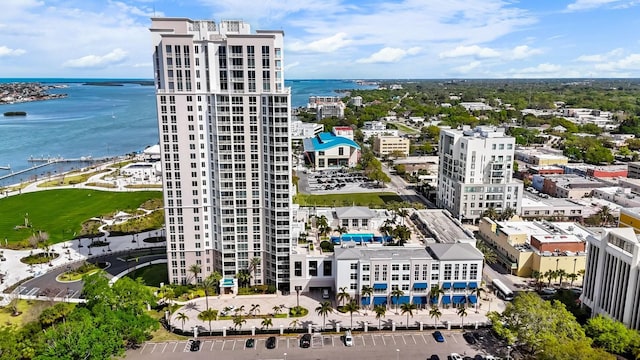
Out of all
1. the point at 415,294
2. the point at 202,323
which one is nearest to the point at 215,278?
the point at 202,323

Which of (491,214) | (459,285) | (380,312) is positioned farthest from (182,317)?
(491,214)

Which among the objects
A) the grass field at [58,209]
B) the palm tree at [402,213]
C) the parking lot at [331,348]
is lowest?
the parking lot at [331,348]

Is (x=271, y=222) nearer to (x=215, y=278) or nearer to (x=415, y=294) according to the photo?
(x=215, y=278)

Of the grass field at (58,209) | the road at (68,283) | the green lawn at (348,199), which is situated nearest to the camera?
the road at (68,283)

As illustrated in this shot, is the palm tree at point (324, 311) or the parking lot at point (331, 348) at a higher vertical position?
the palm tree at point (324, 311)

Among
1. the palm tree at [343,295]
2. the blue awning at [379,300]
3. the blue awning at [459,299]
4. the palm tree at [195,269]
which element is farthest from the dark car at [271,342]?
the blue awning at [459,299]

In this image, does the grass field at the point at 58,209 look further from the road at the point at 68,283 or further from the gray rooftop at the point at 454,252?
the gray rooftop at the point at 454,252
